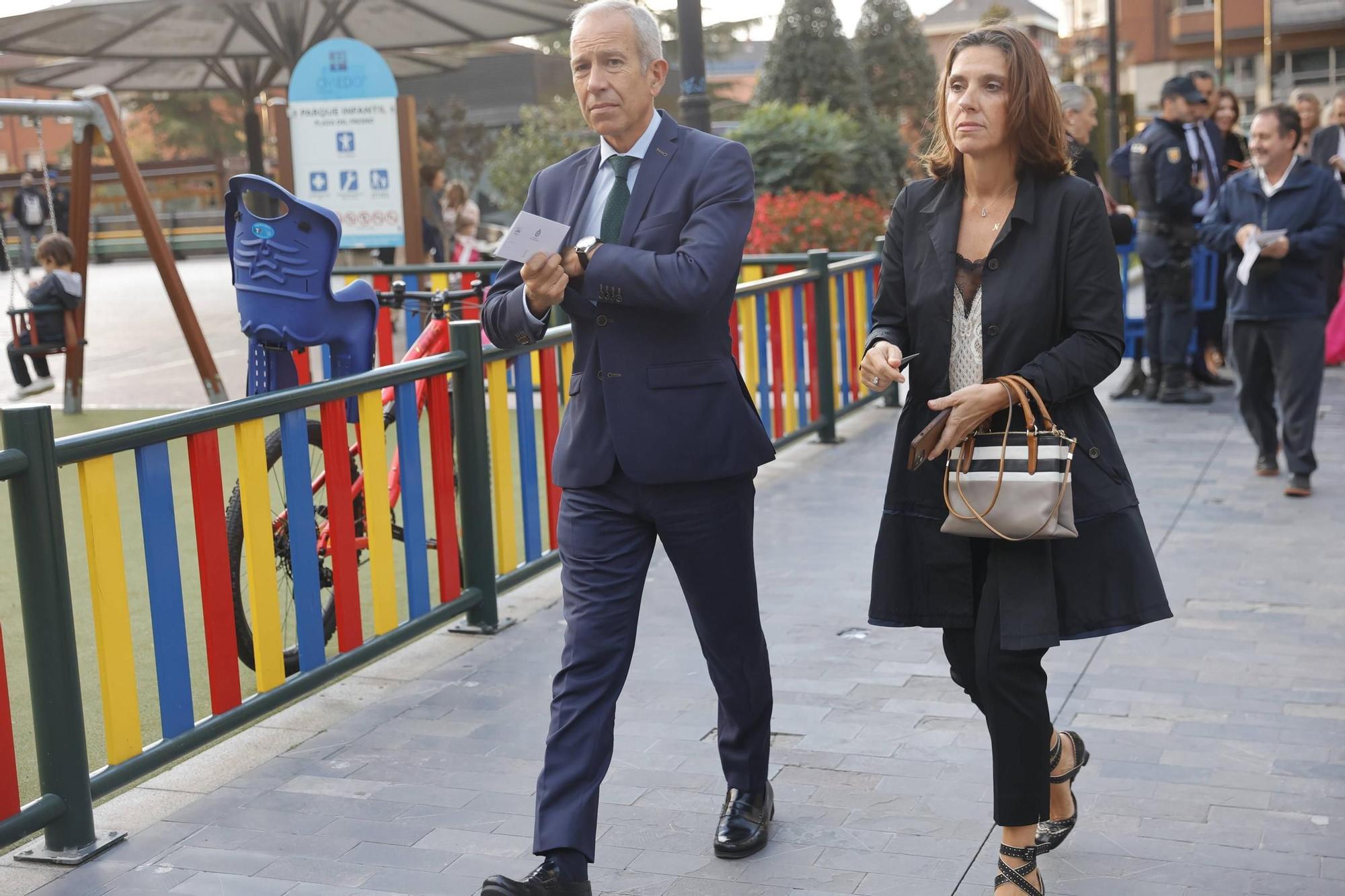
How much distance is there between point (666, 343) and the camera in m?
3.45

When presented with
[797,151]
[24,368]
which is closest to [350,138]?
[24,368]

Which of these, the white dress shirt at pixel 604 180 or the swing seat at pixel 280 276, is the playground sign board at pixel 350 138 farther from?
the white dress shirt at pixel 604 180

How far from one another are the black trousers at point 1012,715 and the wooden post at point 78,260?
989 centimetres

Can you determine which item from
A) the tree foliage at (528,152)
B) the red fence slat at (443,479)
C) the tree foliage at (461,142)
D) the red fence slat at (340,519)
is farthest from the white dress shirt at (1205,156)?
the tree foliage at (461,142)

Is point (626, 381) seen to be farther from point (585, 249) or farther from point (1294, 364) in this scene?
point (1294, 364)

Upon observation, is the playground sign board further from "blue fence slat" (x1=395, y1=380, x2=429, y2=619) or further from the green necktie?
the green necktie

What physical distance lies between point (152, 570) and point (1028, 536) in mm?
2292

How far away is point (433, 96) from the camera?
41.8m

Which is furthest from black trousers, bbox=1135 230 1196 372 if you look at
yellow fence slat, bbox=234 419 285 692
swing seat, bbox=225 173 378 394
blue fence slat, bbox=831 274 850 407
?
yellow fence slat, bbox=234 419 285 692

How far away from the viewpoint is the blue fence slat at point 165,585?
4078mm

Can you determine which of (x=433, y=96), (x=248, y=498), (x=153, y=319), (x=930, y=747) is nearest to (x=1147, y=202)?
(x=930, y=747)

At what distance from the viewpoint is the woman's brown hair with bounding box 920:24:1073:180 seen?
10.4 ft

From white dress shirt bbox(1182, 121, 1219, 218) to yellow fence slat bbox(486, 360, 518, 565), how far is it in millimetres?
6227

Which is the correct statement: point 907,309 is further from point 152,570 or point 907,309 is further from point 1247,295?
point 1247,295
